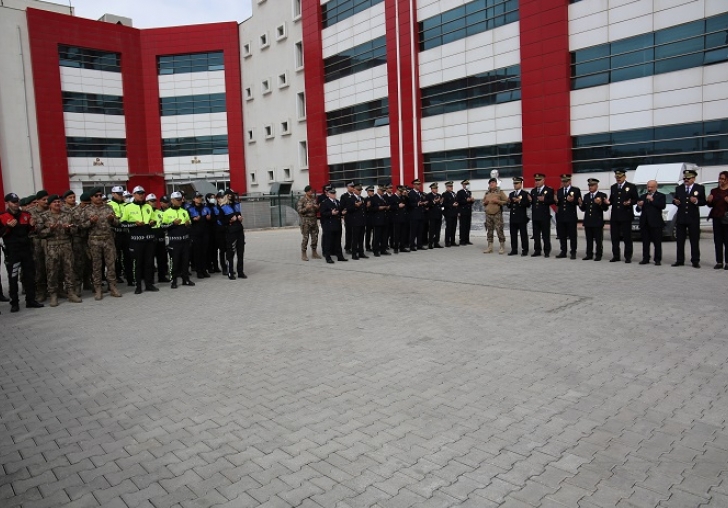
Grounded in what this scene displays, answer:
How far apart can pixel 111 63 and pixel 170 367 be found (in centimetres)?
4480

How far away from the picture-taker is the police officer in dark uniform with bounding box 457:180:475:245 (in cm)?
1694

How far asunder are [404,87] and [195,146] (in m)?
21.7

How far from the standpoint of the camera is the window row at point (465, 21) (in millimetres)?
25844

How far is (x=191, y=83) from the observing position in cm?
4472

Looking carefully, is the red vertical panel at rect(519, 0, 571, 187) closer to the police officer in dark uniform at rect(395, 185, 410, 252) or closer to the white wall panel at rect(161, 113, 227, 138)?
the police officer in dark uniform at rect(395, 185, 410, 252)


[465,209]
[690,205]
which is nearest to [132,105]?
[465,209]

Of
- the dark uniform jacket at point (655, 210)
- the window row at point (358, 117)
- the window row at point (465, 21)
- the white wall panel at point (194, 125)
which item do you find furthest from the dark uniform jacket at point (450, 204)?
the white wall panel at point (194, 125)

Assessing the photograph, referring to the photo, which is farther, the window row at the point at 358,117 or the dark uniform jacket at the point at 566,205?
the window row at the point at 358,117

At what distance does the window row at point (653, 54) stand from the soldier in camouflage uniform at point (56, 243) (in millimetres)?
21183

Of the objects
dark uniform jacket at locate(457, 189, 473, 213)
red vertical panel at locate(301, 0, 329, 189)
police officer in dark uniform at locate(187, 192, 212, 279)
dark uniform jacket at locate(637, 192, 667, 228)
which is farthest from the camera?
red vertical panel at locate(301, 0, 329, 189)

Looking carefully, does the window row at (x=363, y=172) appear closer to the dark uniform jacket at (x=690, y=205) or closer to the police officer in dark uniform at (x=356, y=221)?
the police officer in dark uniform at (x=356, y=221)

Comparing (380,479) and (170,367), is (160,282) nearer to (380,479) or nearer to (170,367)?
(170,367)

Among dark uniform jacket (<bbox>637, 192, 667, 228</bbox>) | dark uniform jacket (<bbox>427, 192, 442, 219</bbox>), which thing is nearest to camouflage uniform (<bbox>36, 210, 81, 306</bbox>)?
dark uniform jacket (<bbox>427, 192, 442, 219</bbox>)

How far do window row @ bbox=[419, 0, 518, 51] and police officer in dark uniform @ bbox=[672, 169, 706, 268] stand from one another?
16.9 meters
